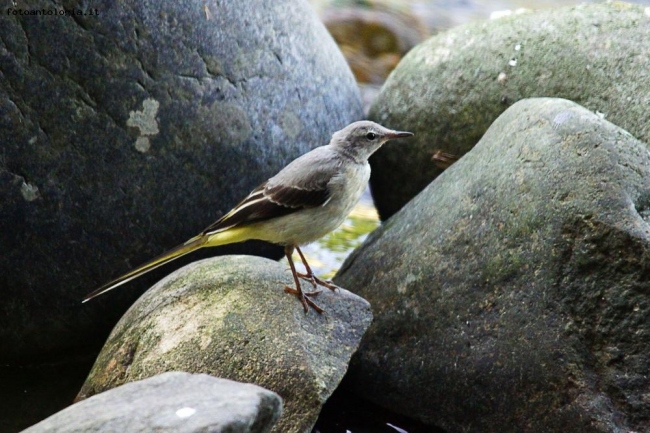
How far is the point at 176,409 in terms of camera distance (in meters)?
3.85

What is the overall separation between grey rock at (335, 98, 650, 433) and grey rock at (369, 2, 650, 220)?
3.15ft

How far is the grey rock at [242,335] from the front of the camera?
4.96m

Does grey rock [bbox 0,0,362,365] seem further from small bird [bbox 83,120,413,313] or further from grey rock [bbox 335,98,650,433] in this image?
grey rock [bbox 335,98,650,433]

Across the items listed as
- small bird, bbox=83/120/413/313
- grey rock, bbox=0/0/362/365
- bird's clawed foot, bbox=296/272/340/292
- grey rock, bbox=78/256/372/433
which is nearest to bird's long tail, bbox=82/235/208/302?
small bird, bbox=83/120/413/313

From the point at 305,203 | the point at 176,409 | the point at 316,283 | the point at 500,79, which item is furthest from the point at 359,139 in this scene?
the point at 176,409

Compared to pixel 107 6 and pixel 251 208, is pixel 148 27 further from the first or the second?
pixel 251 208

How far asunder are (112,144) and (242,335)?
1.78 metres

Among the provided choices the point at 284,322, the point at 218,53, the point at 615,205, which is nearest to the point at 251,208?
the point at 284,322

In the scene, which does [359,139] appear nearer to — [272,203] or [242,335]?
[272,203]

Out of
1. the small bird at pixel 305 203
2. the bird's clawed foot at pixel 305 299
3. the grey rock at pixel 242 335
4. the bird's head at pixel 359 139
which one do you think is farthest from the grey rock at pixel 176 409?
the bird's head at pixel 359 139

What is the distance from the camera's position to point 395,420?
18.9 ft

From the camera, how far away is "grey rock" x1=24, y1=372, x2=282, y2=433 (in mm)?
3760

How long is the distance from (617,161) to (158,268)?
312cm

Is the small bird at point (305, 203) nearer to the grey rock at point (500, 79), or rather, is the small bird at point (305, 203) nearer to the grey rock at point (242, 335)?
the grey rock at point (242, 335)
